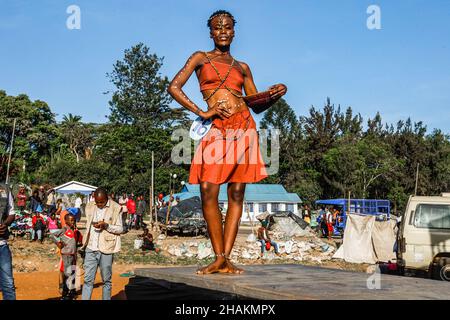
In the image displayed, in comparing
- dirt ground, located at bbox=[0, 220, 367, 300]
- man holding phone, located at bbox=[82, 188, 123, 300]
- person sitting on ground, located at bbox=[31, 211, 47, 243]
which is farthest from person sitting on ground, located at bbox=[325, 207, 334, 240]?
man holding phone, located at bbox=[82, 188, 123, 300]

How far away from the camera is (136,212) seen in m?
28.2

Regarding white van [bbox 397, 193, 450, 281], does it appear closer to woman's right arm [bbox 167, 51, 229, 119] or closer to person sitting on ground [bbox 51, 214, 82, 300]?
person sitting on ground [bbox 51, 214, 82, 300]

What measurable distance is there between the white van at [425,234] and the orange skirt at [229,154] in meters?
8.80

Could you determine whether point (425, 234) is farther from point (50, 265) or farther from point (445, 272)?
point (50, 265)

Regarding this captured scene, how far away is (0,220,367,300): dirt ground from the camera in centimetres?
1183

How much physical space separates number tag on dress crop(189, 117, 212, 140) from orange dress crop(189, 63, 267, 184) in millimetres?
77

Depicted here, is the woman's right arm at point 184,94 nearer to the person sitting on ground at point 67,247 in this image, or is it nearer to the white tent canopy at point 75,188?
the person sitting on ground at point 67,247

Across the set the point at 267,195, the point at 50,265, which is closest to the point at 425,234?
the point at 50,265

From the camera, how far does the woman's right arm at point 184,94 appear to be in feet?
16.8

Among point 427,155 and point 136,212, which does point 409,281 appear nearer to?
point 136,212

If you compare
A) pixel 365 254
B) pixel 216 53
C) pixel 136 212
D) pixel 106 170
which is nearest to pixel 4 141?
pixel 106 170

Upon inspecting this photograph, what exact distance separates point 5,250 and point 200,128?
8.37 ft

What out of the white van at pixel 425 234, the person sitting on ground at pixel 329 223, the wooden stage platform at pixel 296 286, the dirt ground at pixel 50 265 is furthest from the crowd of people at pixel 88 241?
the person sitting on ground at pixel 329 223

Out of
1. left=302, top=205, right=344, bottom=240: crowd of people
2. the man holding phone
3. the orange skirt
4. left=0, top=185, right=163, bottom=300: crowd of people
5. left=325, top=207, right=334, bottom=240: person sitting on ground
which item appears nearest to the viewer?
the orange skirt
